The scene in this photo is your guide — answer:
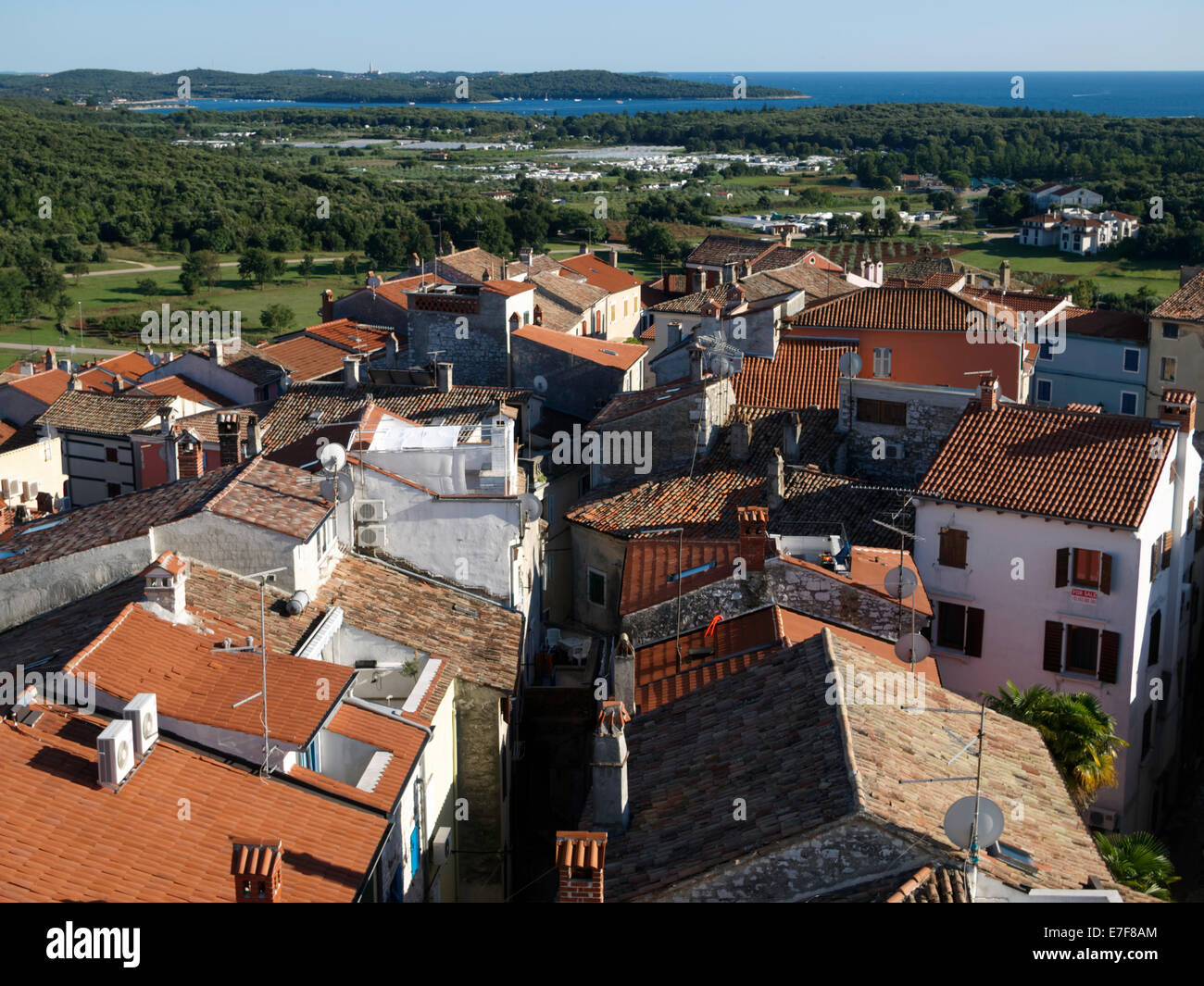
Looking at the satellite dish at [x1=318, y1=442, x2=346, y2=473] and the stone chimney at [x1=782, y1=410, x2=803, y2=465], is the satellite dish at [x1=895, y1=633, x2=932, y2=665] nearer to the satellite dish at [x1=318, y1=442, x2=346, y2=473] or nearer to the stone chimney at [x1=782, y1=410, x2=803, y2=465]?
the satellite dish at [x1=318, y1=442, x2=346, y2=473]

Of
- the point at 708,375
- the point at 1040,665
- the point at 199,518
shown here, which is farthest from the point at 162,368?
the point at 1040,665

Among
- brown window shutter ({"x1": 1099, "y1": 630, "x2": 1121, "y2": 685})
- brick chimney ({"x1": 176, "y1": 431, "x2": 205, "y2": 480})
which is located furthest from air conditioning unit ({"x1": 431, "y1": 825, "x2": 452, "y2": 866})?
brown window shutter ({"x1": 1099, "y1": 630, "x2": 1121, "y2": 685})

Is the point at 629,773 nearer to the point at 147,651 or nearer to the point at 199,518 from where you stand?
the point at 147,651

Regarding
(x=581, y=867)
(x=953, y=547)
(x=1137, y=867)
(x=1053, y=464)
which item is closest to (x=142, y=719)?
(x=581, y=867)

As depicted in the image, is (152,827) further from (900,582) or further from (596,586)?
(596,586)
